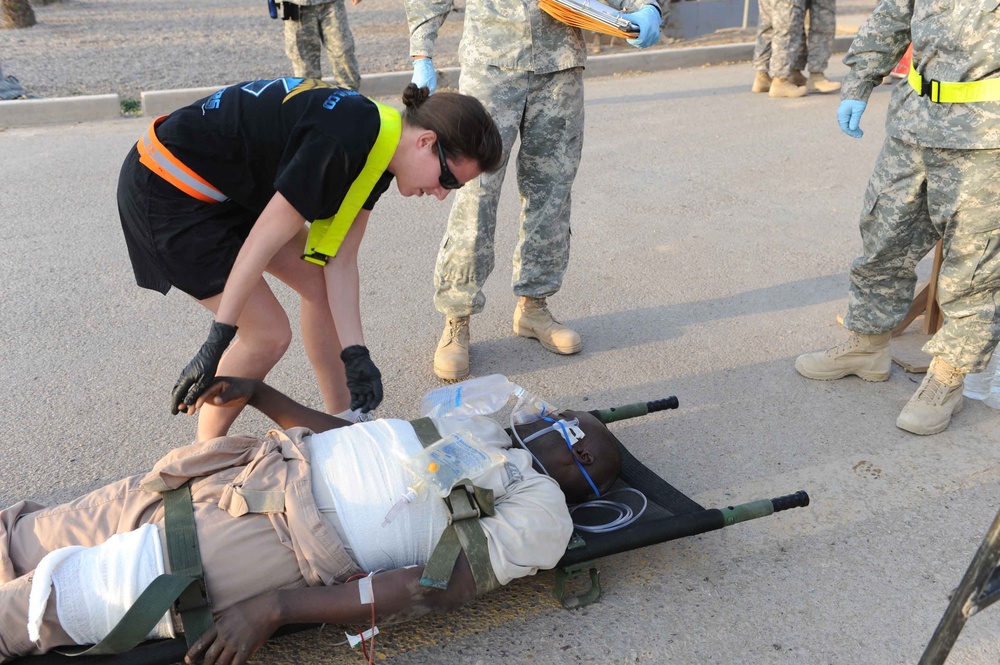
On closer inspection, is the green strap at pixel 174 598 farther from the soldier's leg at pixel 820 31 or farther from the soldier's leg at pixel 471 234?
the soldier's leg at pixel 820 31

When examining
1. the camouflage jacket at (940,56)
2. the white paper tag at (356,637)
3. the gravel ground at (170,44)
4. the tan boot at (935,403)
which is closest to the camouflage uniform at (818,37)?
the gravel ground at (170,44)

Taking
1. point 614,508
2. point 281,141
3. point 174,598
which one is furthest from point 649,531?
point 281,141

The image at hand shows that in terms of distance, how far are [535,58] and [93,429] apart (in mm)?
2177

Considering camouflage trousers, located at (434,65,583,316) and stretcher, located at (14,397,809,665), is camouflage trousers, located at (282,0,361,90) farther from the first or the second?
stretcher, located at (14,397,809,665)

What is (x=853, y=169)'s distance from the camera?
6.07 metres

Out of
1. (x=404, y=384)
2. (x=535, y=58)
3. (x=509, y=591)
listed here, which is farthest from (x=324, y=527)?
(x=535, y=58)

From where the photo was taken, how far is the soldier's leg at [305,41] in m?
7.02

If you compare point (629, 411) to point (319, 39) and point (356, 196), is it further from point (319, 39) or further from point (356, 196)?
point (319, 39)

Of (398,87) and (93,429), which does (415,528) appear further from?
(398,87)

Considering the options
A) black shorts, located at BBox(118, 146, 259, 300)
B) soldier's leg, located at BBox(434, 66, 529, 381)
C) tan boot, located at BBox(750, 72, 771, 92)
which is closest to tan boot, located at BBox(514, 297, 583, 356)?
soldier's leg, located at BBox(434, 66, 529, 381)

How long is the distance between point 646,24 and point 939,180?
3.99ft

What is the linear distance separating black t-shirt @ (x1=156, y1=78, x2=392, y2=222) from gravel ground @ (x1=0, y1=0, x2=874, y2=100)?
589 centimetres

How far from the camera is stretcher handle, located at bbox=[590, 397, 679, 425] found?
2949mm

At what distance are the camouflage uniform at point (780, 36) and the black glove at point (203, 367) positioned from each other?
21.6 feet
